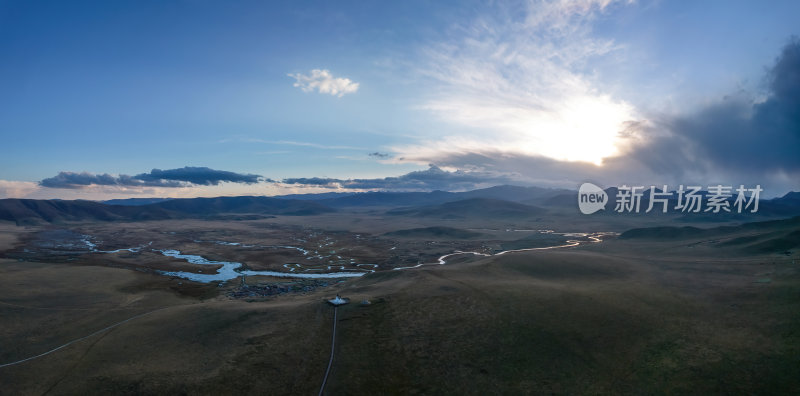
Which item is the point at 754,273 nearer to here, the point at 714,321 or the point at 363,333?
the point at 714,321

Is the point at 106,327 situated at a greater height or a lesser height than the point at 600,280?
lesser

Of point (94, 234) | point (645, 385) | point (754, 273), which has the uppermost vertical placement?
point (754, 273)

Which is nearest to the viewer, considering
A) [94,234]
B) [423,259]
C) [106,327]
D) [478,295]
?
[106,327]

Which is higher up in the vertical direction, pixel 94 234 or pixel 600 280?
pixel 600 280

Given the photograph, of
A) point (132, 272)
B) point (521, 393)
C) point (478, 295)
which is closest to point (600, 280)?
point (478, 295)

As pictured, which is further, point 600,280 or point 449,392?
point 600,280

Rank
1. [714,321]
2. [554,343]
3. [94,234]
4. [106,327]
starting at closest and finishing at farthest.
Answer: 1. [554,343]
2. [714,321]
3. [106,327]
4. [94,234]

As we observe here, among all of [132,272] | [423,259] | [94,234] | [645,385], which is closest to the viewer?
[645,385]

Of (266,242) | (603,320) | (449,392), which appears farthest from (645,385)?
(266,242)

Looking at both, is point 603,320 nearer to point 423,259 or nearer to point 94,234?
point 423,259
